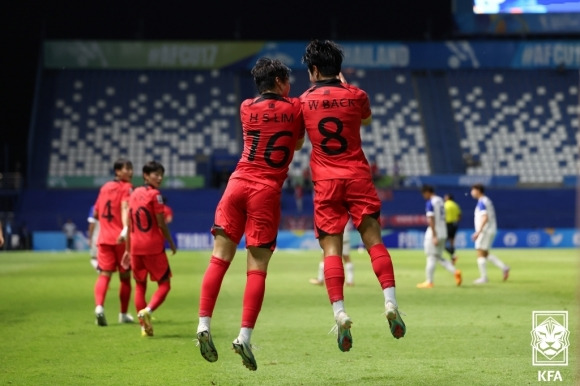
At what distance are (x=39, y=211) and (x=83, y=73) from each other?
14.1 meters

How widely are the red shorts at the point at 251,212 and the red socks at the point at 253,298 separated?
279mm

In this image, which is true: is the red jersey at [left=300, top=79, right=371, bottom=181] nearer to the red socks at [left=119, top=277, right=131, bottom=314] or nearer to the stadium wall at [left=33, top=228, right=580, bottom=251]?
the red socks at [left=119, top=277, right=131, bottom=314]

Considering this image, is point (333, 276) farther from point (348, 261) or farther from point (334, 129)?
point (348, 261)

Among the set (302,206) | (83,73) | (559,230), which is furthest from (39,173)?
(559,230)

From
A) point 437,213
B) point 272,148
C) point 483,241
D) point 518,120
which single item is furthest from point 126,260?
point 518,120

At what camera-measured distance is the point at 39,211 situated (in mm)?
42812

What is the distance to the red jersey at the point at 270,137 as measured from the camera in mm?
8117

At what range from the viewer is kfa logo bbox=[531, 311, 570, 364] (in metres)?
9.09

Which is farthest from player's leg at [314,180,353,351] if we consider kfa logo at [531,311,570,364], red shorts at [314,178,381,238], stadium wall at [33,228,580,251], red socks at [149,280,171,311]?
stadium wall at [33,228,580,251]

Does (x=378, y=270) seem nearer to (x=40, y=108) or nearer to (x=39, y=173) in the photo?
(x=39, y=173)

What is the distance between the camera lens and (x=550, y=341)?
10.0 m

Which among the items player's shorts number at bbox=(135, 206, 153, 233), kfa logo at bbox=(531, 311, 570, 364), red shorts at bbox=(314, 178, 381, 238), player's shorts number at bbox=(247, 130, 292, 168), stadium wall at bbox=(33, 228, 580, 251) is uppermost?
player's shorts number at bbox=(247, 130, 292, 168)

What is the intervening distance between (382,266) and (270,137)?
151 centimetres

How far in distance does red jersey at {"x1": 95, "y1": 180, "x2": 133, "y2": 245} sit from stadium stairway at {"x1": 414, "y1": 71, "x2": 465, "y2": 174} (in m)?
37.7
